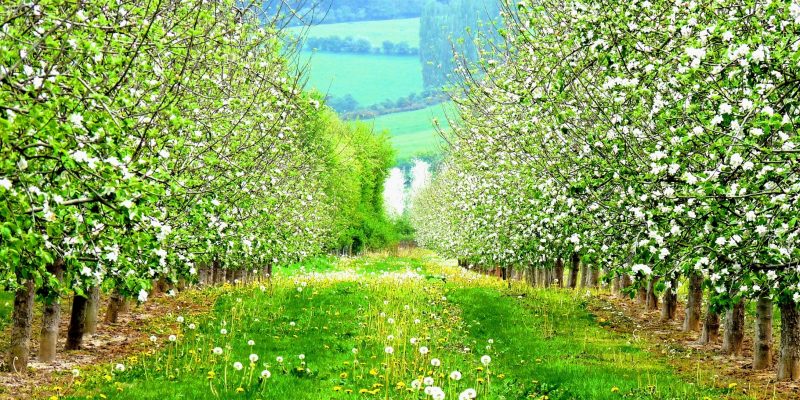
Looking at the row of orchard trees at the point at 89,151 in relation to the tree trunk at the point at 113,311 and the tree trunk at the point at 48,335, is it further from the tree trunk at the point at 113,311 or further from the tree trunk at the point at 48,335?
the tree trunk at the point at 113,311

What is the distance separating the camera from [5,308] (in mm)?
21750

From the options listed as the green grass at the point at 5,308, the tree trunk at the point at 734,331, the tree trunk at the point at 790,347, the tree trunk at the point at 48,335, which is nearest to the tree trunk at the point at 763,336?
the tree trunk at the point at 790,347

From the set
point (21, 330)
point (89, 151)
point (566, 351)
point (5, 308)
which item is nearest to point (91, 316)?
point (5, 308)

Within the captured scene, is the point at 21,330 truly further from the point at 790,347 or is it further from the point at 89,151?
the point at 790,347

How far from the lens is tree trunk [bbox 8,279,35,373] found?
14.5m

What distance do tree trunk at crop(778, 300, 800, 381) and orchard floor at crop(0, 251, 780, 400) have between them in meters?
1.12

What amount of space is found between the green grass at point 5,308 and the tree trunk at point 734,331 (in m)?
18.7

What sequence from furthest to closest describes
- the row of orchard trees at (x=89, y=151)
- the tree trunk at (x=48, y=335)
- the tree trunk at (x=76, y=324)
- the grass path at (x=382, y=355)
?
the tree trunk at (x=76, y=324) < the tree trunk at (x=48, y=335) < the grass path at (x=382, y=355) < the row of orchard trees at (x=89, y=151)

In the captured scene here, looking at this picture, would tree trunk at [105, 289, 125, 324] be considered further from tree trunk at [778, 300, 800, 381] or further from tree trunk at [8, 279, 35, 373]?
tree trunk at [778, 300, 800, 381]

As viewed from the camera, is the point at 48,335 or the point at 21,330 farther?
the point at 48,335

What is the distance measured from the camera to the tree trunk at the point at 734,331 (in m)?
18.3

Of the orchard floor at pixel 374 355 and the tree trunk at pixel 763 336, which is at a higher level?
the tree trunk at pixel 763 336

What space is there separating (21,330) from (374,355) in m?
7.02

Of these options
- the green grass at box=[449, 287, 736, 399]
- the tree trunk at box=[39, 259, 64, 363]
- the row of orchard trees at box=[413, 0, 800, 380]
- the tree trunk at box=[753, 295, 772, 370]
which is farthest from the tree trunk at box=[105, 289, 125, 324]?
the tree trunk at box=[753, 295, 772, 370]
